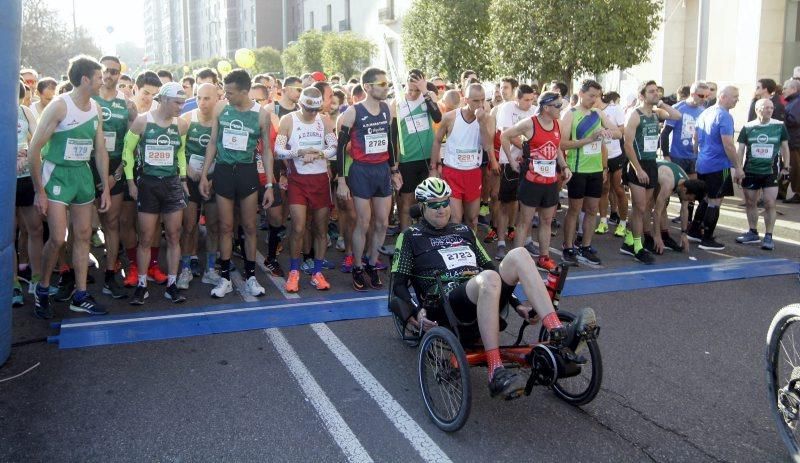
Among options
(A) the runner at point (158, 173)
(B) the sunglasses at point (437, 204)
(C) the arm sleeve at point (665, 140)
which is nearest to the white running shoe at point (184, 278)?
(A) the runner at point (158, 173)

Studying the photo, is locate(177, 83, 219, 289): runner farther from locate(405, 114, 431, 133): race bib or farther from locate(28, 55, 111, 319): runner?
locate(405, 114, 431, 133): race bib

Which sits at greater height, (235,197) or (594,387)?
(235,197)

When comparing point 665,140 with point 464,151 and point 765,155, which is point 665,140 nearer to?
point 765,155

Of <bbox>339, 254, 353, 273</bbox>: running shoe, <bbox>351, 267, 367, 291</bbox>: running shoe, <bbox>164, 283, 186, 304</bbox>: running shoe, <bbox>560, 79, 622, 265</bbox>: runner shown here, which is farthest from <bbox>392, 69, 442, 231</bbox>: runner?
<bbox>164, 283, 186, 304</bbox>: running shoe

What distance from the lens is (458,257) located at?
16.3 ft

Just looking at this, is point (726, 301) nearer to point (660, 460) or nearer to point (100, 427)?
point (660, 460)

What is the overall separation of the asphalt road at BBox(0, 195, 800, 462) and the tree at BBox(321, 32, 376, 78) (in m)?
39.1

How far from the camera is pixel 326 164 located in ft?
24.7

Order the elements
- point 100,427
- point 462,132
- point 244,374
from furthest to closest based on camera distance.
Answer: point 462,132 → point 244,374 → point 100,427

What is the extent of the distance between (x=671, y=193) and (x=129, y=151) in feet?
21.4

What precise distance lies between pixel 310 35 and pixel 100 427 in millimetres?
47375

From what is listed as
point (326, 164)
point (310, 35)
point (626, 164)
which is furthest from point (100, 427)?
point (310, 35)

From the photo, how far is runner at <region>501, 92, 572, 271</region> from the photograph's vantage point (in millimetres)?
7949

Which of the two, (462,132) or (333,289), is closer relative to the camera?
(333,289)
